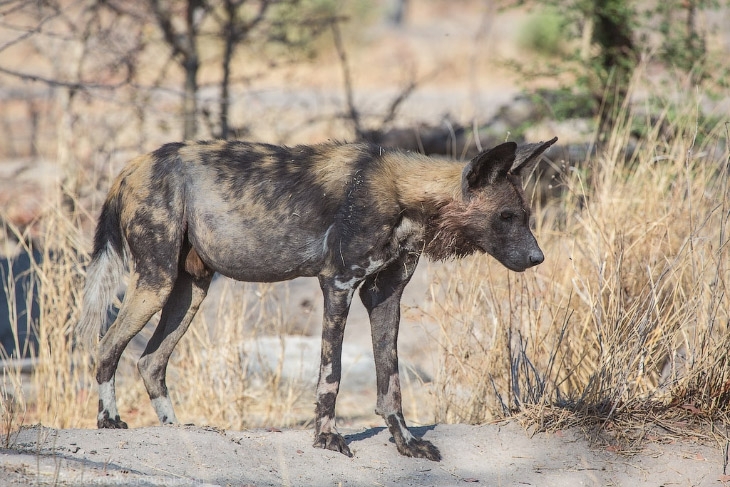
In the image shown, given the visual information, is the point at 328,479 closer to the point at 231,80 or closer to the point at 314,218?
the point at 314,218

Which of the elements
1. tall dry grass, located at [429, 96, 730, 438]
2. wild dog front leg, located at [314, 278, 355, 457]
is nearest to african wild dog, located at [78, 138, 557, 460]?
wild dog front leg, located at [314, 278, 355, 457]

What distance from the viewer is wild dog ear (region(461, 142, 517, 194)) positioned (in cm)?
399

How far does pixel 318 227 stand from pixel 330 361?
0.67 m

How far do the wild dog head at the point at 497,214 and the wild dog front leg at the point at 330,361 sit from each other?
1.91 feet

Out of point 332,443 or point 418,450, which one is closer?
point 332,443

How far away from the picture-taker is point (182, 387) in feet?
20.4

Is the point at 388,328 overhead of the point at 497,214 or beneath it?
beneath

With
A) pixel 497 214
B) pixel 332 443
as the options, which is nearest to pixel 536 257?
pixel 497 214

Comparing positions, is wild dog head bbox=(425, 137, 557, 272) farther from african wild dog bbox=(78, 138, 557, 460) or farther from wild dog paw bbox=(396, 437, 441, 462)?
wild dog paw bbox=(396, 437, 441, 462)

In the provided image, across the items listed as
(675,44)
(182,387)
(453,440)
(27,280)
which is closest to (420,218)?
(453,440)

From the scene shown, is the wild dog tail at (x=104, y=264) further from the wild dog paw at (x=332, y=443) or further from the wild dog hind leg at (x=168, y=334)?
the wild dog paw at (x=332, y=443)

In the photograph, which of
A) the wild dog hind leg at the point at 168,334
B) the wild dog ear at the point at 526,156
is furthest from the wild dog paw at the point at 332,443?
the wild dog ear at the point at 526,156

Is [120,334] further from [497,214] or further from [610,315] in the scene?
[610,315]

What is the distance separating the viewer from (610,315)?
15.8 feet
